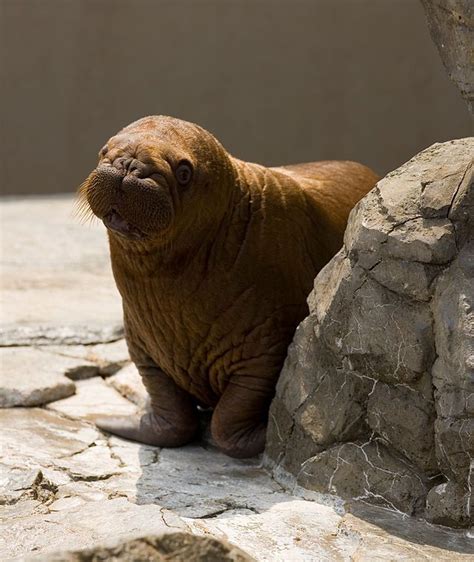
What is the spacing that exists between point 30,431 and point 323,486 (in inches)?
58.4

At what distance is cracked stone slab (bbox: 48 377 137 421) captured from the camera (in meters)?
5.98

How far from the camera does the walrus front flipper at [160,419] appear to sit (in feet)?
18.5

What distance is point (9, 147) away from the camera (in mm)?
13375

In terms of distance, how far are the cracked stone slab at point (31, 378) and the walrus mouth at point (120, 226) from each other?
4.40 ft

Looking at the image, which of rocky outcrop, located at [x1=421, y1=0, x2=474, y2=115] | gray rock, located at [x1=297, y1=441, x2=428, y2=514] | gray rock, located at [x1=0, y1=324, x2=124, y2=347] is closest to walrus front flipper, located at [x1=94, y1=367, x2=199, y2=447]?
gray rock, located at [x1=297, y1=441, x2=428, y2=514]

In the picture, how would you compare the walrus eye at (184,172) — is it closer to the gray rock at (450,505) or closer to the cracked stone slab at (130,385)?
the cracked stone slab at (130,385)

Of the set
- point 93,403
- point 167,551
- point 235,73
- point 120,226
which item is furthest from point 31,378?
point 235,73

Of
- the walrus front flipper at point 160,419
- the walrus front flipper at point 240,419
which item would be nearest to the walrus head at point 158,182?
the walrus front flipper at point 240,419

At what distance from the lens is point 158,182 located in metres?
4.91

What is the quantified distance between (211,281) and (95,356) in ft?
5.28

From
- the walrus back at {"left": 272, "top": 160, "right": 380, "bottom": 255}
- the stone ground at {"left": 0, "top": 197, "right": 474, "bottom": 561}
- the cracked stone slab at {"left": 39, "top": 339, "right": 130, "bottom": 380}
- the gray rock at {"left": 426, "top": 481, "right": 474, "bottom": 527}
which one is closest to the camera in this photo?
the stone ground at {"left": 0, "top": 197, "right": 474, "bottom": 561}

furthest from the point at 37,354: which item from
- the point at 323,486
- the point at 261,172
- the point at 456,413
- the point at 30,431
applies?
the point at 456,413

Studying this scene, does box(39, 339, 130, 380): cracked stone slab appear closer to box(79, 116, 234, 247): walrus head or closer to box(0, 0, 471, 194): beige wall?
box(79, 116, 234, 247): walrus head

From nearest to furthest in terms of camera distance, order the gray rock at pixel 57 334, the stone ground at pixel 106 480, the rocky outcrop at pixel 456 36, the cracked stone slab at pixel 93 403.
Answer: the rocky outcrop at pixel 456 36, the stone ground at pixel 106 480, the cracked stone slab at pixel 93 403, the gray rock at pixel 57 334
